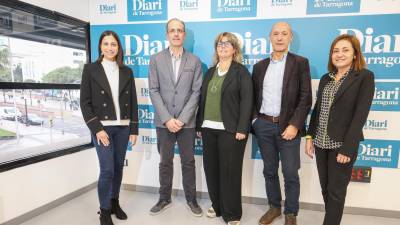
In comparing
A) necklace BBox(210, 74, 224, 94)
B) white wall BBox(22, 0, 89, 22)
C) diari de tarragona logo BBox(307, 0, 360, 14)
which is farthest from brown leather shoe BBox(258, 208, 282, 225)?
white wall BBox(22, 0, 89, 22)

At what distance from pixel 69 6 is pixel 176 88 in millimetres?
1473

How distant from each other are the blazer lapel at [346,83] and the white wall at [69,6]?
258 centimetres

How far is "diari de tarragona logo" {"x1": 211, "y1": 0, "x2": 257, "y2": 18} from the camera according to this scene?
2631 mm

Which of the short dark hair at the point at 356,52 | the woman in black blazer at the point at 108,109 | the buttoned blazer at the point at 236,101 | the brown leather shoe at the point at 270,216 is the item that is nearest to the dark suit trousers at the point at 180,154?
the woman in black blazer at the point at 108,109

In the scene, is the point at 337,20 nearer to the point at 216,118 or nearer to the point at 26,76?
the point at 216,118

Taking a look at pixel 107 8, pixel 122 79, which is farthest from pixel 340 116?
pixel 107 8

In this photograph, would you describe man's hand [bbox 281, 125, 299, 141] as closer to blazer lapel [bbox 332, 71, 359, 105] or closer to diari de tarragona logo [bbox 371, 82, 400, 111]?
blazer lapel [bbox 332, 71, 359, 105]

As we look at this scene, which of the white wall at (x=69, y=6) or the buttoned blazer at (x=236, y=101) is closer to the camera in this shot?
the buttoned blazer at (x=236, y=101)

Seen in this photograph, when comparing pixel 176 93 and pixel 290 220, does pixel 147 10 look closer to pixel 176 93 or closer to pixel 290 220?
pixel 176 93

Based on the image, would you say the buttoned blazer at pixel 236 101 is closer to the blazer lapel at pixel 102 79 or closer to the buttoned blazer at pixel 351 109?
the buttoned blazer at pixel 351 109

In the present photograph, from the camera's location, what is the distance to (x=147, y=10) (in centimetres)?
288

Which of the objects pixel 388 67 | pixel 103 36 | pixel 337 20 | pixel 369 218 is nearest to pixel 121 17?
pixel 103 36

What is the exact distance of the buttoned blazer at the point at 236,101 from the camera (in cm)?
220

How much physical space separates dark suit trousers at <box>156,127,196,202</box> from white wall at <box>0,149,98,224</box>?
1021 mm
